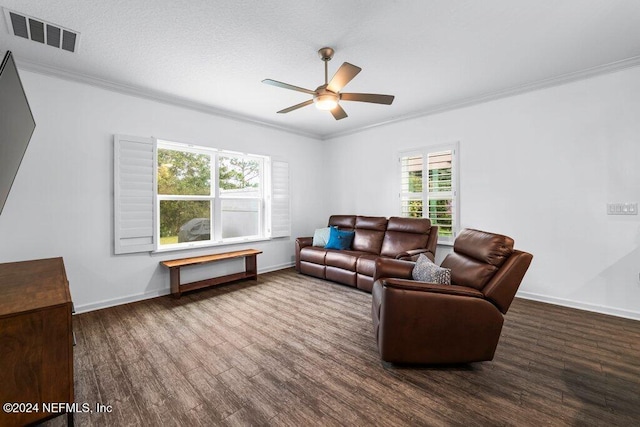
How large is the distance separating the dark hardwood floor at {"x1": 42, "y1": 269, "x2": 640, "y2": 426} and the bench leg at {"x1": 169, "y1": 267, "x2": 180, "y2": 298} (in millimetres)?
505

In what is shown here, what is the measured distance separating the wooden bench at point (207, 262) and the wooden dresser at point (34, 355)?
2.08m

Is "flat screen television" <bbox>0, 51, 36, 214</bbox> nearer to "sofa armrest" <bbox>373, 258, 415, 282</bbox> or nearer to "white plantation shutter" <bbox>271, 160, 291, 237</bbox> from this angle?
"sofa armrest" <bbox>373, 258, 415, 282</bbox>

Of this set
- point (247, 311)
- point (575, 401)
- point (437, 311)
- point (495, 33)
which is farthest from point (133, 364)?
point (495, 33)

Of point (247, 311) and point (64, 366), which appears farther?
point (247, 311)

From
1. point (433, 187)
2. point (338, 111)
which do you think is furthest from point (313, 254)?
point (338, 111)

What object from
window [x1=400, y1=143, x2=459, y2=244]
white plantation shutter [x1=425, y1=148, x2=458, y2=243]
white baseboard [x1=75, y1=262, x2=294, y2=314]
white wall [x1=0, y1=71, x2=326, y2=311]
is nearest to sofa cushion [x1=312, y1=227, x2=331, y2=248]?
window [x1=400, y1=143, x2=459, y2=244]

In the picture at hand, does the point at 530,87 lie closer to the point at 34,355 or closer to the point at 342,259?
the point at 342,259

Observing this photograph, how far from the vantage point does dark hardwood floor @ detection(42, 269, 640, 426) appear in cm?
160

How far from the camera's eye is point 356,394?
5.78 feet

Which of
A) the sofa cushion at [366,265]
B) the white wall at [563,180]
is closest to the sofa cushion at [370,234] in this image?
the sofa cushion at [366,265]

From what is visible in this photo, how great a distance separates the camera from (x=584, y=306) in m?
3.14

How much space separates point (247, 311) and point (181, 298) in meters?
1.12

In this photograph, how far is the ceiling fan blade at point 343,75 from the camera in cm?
214

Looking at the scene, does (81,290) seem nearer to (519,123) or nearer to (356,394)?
(356,394)
